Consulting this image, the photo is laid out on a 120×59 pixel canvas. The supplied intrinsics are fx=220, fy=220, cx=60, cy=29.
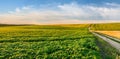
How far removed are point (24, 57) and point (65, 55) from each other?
12.3ft

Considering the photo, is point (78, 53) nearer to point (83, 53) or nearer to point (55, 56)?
point (83, 53)

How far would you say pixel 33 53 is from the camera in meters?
21.0

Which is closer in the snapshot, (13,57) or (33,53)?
(13,57)

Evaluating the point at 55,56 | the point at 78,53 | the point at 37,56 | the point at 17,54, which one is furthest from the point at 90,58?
the point at 17,54

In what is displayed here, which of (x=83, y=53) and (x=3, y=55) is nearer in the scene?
(x=3, y=55)

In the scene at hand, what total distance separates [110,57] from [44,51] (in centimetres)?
735

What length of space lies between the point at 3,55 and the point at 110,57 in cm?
1133

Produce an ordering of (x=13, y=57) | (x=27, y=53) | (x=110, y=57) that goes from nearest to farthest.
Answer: (x=13, y=57) < (x=27, y=53) < (x=110, y=57)

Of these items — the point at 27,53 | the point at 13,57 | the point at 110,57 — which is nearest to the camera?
the point at 13,57

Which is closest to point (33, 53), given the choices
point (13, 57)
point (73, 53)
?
point (13, 57)

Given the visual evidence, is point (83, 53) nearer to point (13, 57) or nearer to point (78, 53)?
point (78, 53)

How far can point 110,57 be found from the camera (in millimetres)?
23891

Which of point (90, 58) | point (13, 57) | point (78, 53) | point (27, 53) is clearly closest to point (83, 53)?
point (78, 53)

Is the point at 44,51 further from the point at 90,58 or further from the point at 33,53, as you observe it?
the point at 90,58
